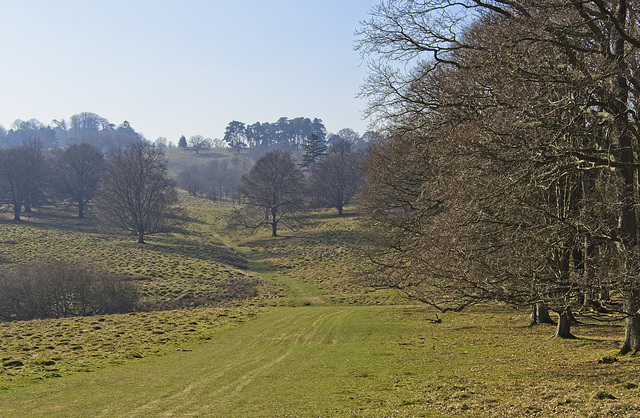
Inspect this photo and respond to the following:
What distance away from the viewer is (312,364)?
1497cm

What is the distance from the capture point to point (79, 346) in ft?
61.2

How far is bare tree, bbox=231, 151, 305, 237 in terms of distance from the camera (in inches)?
2395

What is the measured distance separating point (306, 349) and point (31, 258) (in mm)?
34217

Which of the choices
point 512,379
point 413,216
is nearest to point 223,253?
point 413,216

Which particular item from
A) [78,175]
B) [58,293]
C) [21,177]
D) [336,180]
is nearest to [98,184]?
[78,175]

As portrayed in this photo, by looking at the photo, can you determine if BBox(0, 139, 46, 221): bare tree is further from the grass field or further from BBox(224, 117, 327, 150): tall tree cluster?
BBox(224, 117, 327, 150): tall tree cluster

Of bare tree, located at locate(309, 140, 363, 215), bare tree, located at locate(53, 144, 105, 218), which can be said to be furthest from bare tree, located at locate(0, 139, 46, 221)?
bare tree, located at locate(309, 140, 363, 215)

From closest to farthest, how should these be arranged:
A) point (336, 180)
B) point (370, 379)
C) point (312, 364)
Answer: point (370, 379)
point (312, 364)
point (336, 180)

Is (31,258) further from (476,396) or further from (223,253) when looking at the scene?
(476,396)

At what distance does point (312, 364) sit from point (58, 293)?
20118mm

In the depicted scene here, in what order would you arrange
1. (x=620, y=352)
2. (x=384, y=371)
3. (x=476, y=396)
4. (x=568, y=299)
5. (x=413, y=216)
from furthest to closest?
(x=413, y=216), (x=384, y=371), (x=620, y=352), (x=568, y=299), (x=476, y=396)

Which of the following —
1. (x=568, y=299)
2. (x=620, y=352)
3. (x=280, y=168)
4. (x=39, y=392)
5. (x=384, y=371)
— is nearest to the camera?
(x=568, y=299)

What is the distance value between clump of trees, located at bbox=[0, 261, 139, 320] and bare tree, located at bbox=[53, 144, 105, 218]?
1761 inches

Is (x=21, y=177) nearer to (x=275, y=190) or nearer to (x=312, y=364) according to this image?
(x=275, y=190)
